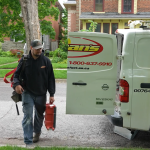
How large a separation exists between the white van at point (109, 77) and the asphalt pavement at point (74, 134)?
73 centimetres

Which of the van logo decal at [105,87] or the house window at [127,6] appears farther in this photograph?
the house window at [127,6]

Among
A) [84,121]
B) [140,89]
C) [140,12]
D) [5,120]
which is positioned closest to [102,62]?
[140,89]

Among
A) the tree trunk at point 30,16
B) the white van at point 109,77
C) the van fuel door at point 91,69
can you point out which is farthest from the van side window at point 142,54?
the tree trunk at point 30,16

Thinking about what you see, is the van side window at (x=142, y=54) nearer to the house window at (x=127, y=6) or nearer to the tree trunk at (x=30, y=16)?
the tree trunk at (x=30, y=16)

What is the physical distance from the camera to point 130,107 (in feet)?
14.7

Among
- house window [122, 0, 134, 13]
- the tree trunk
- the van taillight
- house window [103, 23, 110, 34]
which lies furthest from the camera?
house window [103, 23, 110, 34]

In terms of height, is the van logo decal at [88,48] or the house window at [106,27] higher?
the house window at [106,27]

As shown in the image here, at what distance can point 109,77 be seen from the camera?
4535 mm

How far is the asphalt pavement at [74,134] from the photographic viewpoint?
4.96 meters

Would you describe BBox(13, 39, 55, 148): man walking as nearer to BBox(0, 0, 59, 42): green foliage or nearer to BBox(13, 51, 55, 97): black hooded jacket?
BBox(13, 51, 55, 97): black hooded jacket

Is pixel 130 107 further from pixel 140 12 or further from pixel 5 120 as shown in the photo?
pixel 140 12

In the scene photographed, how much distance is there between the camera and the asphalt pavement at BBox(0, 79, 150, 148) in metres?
4.96

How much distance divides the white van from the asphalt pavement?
73cm

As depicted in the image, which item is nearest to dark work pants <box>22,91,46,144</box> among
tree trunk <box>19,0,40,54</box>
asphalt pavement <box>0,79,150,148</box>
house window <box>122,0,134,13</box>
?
asphalt pavement <box>0,79,150,148</box>
